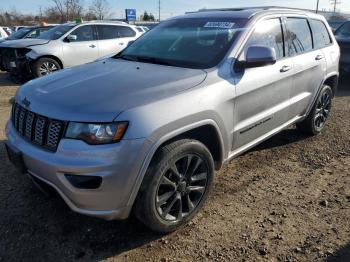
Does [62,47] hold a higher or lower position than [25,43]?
lower

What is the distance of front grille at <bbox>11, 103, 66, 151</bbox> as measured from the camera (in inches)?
106

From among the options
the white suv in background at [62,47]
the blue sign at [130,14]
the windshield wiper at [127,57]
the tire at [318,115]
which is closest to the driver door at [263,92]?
the tire at [318,115]

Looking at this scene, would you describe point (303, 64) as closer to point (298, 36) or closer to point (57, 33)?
point (298, 36)

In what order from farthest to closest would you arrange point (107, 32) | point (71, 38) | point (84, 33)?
point (107, 32) < point (84, 33) < point (71, 38)

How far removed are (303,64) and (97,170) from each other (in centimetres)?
300

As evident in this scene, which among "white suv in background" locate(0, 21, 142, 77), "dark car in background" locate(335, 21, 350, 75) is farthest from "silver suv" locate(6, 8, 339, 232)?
"white suv in background" locate(0, 21, 142, 77)

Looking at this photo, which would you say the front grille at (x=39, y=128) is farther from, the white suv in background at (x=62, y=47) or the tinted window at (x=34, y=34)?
the tinted window at (x=34, y=34)

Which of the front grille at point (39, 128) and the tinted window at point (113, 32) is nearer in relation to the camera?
the front grille at point (39, 128)

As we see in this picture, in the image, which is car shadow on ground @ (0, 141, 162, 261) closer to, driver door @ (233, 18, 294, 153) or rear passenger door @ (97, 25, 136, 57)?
driver door @ (233, 18, 294, 153)

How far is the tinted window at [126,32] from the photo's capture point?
36.3ft

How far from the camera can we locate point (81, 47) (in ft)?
33.3

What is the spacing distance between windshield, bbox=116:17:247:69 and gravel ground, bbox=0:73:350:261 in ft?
4.42

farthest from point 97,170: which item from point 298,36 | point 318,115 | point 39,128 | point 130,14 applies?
point 130,14

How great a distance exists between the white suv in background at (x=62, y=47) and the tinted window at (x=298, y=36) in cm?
530
